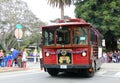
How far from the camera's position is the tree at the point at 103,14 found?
4131 cm

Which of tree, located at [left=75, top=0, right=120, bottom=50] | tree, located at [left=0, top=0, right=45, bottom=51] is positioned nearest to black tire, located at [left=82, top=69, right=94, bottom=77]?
tree, located at [left=75, top=0, right=120, bottom=50]

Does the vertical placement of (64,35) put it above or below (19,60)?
above

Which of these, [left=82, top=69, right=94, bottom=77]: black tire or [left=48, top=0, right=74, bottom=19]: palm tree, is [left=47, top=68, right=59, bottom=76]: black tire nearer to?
[left=82, top=69, right=94, bottom=77]: black tire

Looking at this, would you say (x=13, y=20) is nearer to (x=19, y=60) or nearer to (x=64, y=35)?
(x=19, y=60)

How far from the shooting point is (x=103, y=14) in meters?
41.8

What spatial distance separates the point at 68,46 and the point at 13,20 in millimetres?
31506

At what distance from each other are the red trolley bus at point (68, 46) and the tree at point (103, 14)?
79.3 ft

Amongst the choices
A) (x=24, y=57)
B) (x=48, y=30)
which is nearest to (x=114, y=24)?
(x=24, y=57)

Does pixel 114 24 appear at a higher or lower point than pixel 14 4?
lower

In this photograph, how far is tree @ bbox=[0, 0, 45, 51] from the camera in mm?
47188

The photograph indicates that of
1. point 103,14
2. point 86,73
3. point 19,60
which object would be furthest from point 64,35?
point 103,14

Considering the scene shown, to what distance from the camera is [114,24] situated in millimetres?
41375

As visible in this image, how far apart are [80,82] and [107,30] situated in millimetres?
26425

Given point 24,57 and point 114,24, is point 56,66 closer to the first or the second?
point 24,57
